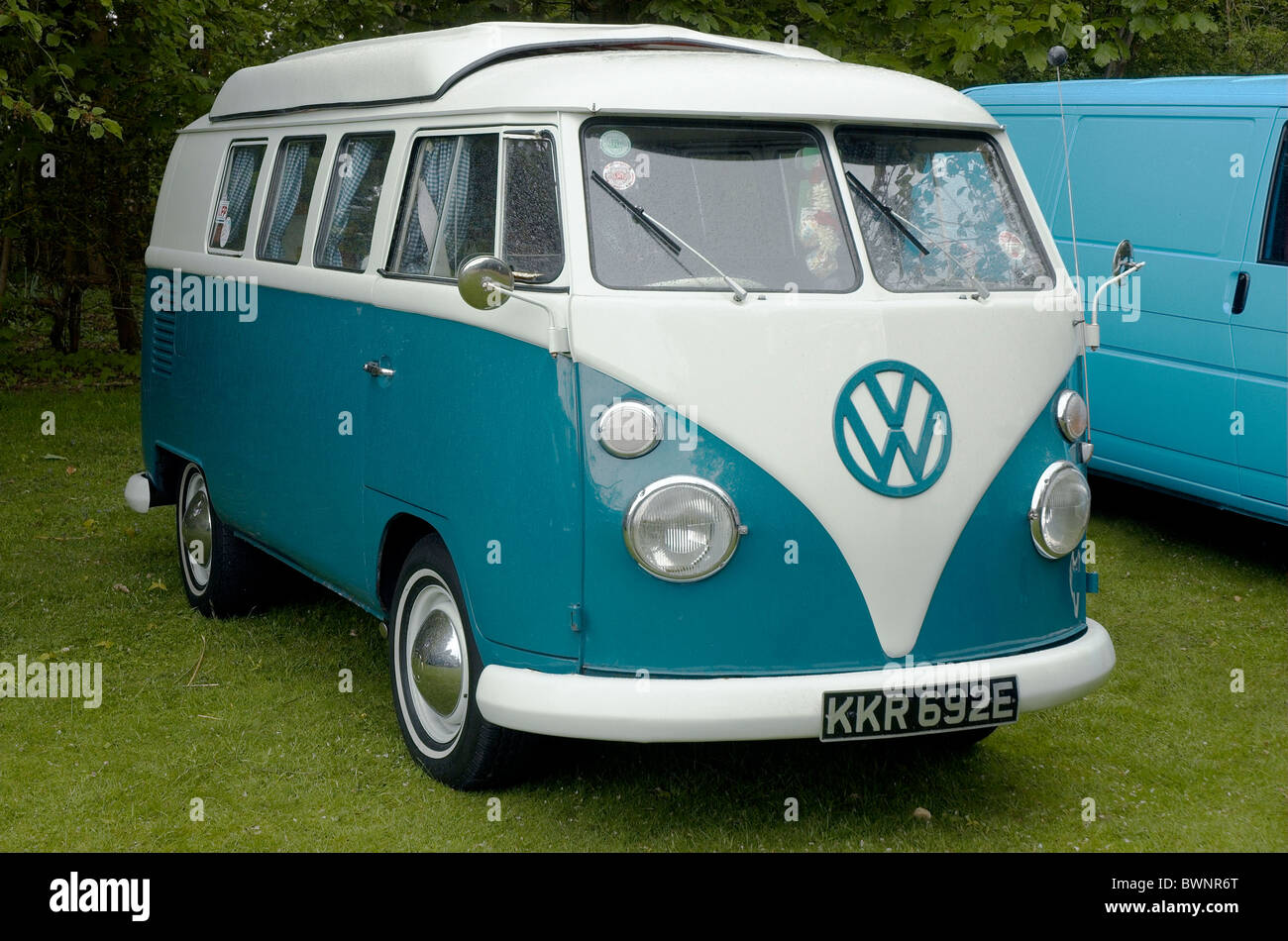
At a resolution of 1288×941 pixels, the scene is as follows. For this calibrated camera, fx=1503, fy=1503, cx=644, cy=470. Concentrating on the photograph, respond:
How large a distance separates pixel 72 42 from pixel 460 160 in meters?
8.88

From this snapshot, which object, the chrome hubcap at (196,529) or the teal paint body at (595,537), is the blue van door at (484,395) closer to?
the teal paint body at (595,537)

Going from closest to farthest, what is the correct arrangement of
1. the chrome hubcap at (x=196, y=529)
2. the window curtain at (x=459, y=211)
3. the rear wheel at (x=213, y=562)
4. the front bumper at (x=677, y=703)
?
the front bumper at (x=677, y=703) < the window curtain at (x=459, y=211) < the rear wheel at (x=213, y=562) < the chrome hubcap at (x=196, y=529)

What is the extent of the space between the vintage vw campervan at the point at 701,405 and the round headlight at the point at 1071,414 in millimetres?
13

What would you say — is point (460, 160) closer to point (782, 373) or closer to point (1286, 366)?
point (782, 373)

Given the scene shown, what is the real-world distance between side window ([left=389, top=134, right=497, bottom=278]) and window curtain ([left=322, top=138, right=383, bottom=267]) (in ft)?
1.34

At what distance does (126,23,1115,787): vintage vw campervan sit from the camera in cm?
397

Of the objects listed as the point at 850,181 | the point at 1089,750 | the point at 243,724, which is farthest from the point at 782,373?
the point at 243,724

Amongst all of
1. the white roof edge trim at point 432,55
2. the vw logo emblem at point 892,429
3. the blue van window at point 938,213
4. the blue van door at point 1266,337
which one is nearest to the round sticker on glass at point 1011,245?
the blue van window at point 938,213

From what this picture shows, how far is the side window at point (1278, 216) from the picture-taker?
7.13 meters

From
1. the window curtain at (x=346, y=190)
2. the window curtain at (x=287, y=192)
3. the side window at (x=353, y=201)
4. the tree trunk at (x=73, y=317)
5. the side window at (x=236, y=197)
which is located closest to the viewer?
the side window at (x=353, y=201)

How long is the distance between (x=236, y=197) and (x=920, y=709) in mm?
3840

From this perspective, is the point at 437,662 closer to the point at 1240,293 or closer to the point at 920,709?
the point at 920,709

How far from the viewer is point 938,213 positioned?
454 cm

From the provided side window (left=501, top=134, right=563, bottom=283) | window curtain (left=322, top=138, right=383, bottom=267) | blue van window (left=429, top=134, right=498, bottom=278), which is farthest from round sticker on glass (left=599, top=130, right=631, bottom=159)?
window curtain (left=322, top=138, right=383, bottom=267)
